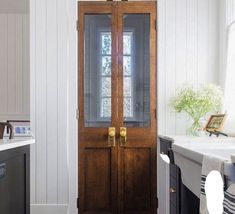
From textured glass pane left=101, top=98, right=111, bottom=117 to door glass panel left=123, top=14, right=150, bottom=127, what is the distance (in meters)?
0.20

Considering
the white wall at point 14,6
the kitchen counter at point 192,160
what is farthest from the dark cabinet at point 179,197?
the white wall at point 14,6

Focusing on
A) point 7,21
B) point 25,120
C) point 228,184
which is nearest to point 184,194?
point 228,184

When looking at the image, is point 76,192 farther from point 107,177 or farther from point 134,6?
point 134,6

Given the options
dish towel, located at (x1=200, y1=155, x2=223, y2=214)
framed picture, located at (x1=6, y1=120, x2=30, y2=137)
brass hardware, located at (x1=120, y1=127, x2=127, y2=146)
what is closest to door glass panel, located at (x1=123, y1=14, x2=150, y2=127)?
brass hardware, located at (x1=120, y1=127, x2=127, y2=146)

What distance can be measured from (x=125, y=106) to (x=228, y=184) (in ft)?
8.52

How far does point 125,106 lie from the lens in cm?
384

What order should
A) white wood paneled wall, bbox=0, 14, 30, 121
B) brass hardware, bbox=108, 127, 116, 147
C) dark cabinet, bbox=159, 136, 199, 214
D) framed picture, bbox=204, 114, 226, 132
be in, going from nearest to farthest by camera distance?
dark cabinet, bbox=159, 136, 199, 214 < framed picture, bbox=204, 114, 226, 132 < brass hardware, bbox=108, 127, 116, 147 < white wood paneled wall, bbox=0, 14, 30, 121

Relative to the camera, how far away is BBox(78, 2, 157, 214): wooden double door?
380cm

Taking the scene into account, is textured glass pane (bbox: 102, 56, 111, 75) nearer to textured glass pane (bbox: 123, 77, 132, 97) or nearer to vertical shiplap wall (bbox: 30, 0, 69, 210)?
textured glass pane (bbox: 123, 77, 132, 97)

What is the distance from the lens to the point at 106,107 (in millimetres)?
3844

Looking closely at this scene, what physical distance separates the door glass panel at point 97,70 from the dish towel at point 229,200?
2612mm

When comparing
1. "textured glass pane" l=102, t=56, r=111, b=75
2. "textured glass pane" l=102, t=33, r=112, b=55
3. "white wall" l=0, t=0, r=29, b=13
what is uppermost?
"white wall" l=0, t=0, r=29, b=13

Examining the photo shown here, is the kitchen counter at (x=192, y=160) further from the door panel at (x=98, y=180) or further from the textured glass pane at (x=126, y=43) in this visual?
the textured glass pane at (x=126, y=43)

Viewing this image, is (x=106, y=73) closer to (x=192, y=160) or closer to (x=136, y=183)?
(x=136, y=183)
